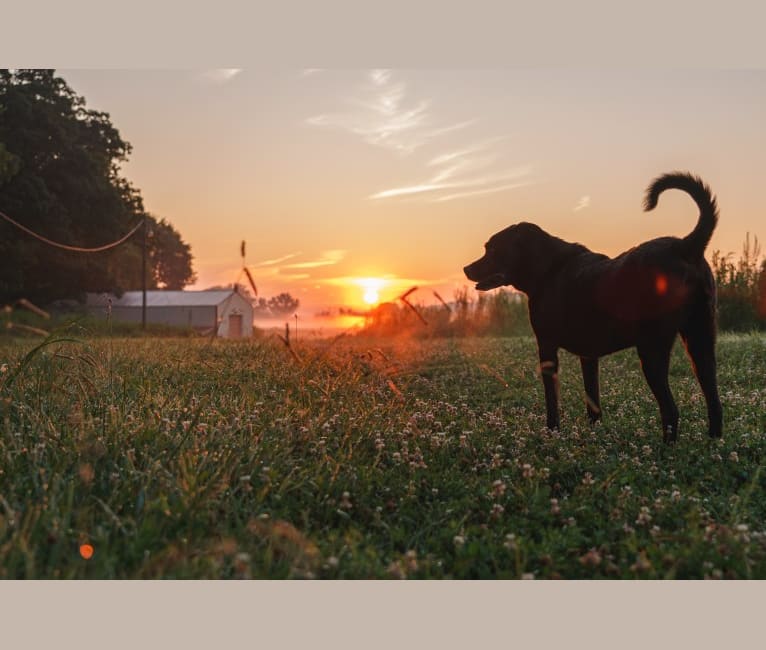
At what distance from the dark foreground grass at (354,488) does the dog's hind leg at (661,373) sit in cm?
27

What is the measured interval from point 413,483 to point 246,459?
1.28 m

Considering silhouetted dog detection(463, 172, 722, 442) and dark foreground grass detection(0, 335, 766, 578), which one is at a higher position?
silhouetted dog detection(463, 172, 722, 442)

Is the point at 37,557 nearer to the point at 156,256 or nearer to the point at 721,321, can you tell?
the point at 721,321

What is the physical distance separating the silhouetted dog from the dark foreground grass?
→ 60 cm

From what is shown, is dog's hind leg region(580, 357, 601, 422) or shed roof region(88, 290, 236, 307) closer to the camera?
dog's hind leg region(580, 357, 601, 422)

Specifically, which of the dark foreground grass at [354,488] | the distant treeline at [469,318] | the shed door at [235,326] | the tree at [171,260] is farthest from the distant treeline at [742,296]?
the tree at [171,260]

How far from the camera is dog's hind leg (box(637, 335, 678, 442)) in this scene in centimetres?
601

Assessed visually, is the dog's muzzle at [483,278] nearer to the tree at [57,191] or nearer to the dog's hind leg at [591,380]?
the dog's hind leg at [591,380]

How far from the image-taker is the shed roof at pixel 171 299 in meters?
44.9

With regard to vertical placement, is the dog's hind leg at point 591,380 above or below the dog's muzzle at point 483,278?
below

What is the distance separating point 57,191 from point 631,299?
39.9 m

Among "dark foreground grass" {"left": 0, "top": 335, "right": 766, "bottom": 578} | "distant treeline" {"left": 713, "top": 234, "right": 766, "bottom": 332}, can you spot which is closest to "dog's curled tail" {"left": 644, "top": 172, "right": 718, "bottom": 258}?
"dark foreground grass" {"left": 0, "top": 335, "right": 766, "bottom": 578}

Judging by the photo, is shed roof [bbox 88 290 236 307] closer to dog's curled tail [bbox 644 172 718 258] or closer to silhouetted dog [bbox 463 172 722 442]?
silhouetted dog [bbox 463 172 722 442]

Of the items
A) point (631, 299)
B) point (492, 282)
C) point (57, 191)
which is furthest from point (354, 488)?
point (57, 191)
